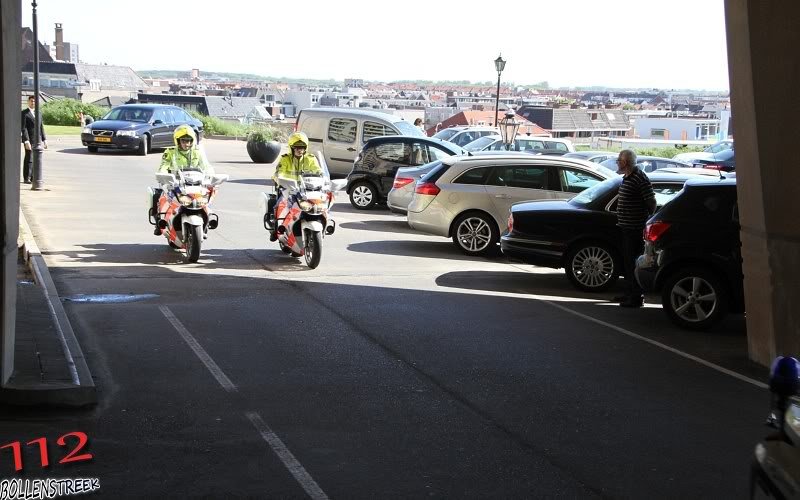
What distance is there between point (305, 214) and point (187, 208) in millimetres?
1650

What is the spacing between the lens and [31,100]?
2431 centimetres

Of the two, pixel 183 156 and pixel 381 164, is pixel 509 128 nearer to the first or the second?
pixel 381 164

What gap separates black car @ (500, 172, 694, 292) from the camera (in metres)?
14.4

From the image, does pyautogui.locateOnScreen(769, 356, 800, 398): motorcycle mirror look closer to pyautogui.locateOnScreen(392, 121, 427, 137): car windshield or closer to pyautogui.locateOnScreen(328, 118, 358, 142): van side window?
pyautogui.locateOnScreen(392, 121, 427, 137): car windshield

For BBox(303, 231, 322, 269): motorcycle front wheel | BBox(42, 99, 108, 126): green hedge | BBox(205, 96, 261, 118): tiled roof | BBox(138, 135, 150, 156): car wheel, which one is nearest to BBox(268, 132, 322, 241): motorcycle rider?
BBox(303, 231, 322, 269): motorcycle front wheel

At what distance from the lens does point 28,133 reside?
23547 millimetres

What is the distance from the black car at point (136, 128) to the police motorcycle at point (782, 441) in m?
30.7

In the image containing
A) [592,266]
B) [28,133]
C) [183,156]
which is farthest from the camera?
[28,133]

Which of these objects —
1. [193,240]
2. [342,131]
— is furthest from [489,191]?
[342,131]

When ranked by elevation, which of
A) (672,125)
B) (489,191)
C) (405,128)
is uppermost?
(672,125)

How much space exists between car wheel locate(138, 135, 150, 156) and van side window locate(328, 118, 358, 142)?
326 inches

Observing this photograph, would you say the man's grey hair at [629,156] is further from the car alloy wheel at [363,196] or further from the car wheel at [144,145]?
the car wheel at [144,145]

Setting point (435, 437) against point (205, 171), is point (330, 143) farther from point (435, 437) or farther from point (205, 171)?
point (435, 437)

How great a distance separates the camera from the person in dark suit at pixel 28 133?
2344cm
